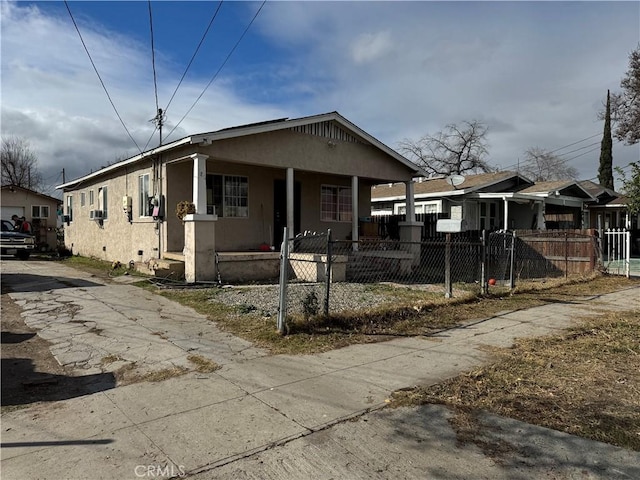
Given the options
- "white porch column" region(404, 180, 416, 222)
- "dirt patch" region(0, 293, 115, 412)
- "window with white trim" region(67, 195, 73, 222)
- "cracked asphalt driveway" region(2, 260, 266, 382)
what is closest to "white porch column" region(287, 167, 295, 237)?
"cracked asphalt driveway" region(2, 260, 266, 382)

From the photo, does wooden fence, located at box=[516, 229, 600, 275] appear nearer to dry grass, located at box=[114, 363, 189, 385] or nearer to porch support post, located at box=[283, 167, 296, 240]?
porch support post, located at box=[283, 167, 296, 240]

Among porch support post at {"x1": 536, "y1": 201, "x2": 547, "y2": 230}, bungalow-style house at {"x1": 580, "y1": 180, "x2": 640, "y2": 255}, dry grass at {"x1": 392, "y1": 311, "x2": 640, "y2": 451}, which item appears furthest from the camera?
bungalow-style house at {"x1": 580, "y1": 180, "x2": 640, "y2": 255}

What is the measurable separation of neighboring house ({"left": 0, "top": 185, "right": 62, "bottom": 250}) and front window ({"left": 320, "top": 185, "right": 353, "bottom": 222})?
18464 millimetres

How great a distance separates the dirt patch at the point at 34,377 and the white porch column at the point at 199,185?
4.88 m

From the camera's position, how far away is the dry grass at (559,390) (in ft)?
11.6

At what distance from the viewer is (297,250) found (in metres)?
13.1

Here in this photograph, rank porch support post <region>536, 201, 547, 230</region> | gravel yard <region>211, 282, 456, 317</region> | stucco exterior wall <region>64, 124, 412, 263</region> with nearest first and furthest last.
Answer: gravel yard <region>211, 282, 456, 317</region> → stucco exterior wall <region>64, 124, 412, 263</region> → porch support post <region>536, 201, 547, 230</region>

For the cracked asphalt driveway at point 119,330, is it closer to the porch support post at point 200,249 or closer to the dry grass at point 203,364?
the dry grass at point 203,364

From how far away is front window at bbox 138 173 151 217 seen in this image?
13.5 meters

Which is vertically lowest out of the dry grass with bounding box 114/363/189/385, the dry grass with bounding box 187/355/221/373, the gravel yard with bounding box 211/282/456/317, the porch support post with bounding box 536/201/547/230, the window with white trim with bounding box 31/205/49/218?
the dry grass with bounding box 114/363/189/385

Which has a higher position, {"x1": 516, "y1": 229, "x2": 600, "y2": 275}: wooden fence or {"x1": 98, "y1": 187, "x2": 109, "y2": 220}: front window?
{"x1": 98, "y1": 187, "x2": 109, "y2": 220}: front window

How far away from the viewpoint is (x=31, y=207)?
28797 millimetres

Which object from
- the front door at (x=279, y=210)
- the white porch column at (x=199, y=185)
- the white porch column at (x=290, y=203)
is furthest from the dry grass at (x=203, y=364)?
the front door at (x=279, y=210)

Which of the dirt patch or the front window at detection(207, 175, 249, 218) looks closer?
the dirt patch
